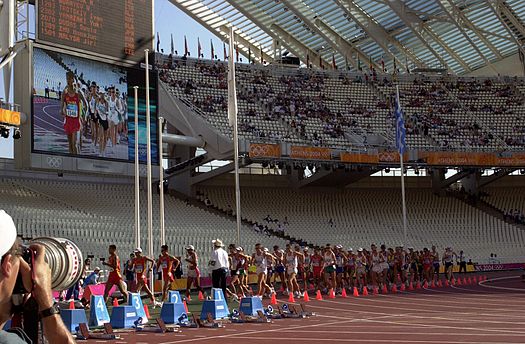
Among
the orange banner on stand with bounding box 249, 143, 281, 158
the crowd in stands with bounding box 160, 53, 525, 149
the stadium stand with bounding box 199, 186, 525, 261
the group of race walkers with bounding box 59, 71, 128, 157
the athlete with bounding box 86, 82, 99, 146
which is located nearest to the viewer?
the group of race walkers with bounding box 59, 71, 128, 157

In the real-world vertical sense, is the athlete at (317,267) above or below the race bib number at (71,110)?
below

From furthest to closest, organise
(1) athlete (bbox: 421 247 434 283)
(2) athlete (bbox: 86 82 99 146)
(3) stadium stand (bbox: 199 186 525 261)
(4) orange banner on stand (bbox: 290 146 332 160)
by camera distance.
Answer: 1. (3) stadium stand (bbox: 199 186 525 261)
2. (4) orange banner on stand (bbox: 290 146 332 160)
3. (2) athlete (bbox: 86 82 99 146)
4. (1) athlete (bbox: 421 247 434 283)

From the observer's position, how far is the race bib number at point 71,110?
3406 cm

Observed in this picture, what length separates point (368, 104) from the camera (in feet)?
174

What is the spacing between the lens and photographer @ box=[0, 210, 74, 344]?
11.8 feet

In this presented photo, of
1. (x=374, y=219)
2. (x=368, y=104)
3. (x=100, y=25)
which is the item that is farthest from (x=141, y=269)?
(x=368, y=104)

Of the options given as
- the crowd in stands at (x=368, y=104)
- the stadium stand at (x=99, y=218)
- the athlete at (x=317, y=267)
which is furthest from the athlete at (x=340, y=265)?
the crowd in stands at (x=368, y=104)

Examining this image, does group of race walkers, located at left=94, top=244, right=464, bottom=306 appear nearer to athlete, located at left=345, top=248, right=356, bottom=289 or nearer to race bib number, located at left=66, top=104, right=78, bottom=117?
athlete, located at left=345, top=248, right=356, bottom=289

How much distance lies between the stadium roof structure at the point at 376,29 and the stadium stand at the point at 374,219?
1006cm

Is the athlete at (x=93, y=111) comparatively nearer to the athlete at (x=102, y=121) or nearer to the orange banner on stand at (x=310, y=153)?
the athlete at (x=102, y=121)

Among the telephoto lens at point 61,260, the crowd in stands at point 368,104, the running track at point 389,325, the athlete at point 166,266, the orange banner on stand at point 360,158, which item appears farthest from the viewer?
the crowd in stands at point 368,104

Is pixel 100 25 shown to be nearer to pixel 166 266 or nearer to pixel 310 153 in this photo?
pixel 310 153

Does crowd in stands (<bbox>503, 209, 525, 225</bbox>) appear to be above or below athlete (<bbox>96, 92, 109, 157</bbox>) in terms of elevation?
below

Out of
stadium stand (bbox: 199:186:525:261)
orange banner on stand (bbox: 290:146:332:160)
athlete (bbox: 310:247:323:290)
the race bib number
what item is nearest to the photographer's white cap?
athlete (bbox: 310:247:323:290)
